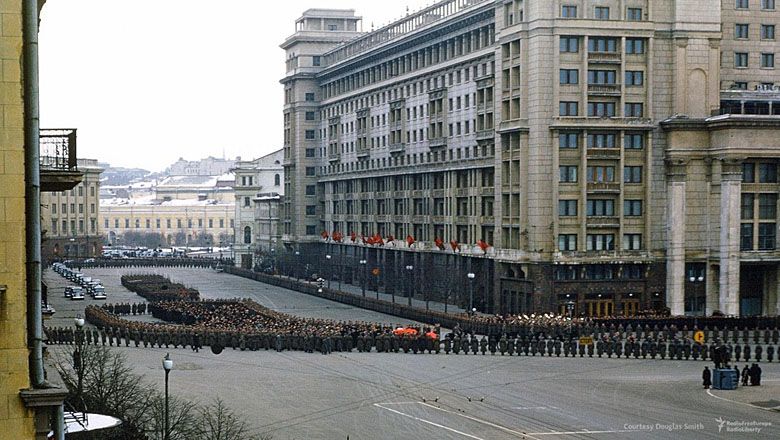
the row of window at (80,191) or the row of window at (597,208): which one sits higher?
the row of window at (80,191)

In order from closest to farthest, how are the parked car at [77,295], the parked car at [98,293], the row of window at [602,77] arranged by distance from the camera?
the row of window at [602,77] < the parked car at [77,295] < the parked car at [98,293]

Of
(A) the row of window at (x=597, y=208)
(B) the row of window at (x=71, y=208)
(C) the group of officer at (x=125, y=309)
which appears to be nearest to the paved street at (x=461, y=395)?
(A) the row of window at (x=597, y=208)

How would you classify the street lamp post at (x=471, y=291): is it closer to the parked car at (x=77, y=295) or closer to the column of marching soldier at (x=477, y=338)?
the column of marching soldier at (x=477, y=338)

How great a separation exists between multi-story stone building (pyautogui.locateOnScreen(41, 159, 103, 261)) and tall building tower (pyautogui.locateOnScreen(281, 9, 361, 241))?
53537mm

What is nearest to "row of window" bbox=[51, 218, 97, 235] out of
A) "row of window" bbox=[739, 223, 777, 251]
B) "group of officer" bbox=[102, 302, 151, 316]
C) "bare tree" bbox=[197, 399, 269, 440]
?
"group of officer" bbox=[102, 302, 151, 316]

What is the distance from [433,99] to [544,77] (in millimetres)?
25894

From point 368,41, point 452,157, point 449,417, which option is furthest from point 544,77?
point 368,41

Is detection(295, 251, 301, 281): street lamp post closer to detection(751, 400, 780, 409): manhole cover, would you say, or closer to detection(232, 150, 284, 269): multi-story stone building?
detection(232, 150, 284, 269): multi-story stone building

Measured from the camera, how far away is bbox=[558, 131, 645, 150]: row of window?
76.7 metres

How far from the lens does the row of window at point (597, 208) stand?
7700 centimetres

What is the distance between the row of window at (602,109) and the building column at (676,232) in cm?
380

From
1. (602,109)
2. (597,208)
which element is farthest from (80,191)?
(602,109)

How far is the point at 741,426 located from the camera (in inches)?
1547

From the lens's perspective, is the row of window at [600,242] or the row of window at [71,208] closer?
the row of window at [600,242]
